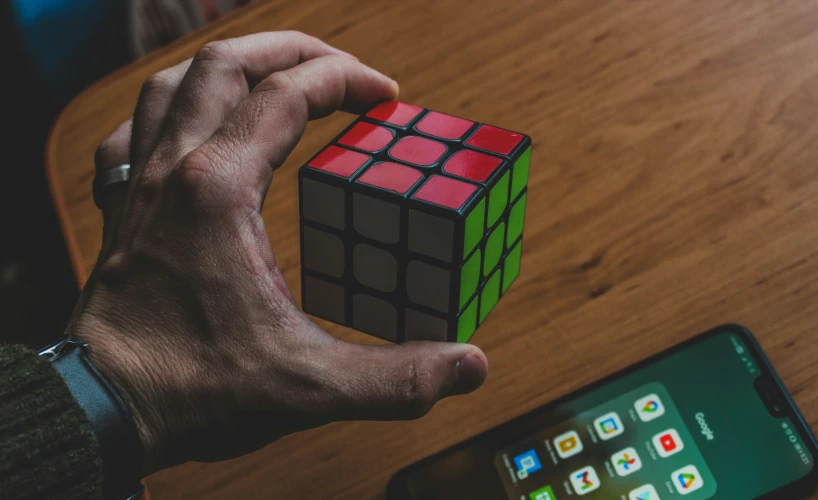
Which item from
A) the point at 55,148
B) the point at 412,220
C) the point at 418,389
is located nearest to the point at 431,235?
the point at 412,220

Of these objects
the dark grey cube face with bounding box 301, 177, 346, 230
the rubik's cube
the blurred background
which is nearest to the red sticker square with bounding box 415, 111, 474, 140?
the rubik's cube

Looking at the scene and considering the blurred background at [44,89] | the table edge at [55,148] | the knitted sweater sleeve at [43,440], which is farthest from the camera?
the blurred background at [44,89]

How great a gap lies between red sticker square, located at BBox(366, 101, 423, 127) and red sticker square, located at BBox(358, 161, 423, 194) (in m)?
0.07

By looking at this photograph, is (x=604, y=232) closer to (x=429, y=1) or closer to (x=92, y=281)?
(x=429, y=1)

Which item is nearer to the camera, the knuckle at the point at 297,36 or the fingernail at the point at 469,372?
the fingernail at the point at 469,372

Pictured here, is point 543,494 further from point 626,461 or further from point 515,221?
point 515,221

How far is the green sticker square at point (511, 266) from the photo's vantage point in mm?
778

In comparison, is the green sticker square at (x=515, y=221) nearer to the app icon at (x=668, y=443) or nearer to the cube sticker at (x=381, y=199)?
the cube sticker at (x=381, y=199)

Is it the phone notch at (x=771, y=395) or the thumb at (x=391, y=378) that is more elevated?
the thumb at (x=391, y=378)

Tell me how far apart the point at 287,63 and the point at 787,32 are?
0.60 m

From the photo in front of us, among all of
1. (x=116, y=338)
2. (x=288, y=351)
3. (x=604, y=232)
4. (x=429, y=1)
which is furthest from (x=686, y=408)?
(x=429, y=1)

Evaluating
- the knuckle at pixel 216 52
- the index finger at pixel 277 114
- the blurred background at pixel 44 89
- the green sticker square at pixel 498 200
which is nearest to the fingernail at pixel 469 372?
the green sticker square at pixel 498 200

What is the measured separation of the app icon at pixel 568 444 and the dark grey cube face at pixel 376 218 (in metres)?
0.26

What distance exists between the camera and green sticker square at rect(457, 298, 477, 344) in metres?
0.70
